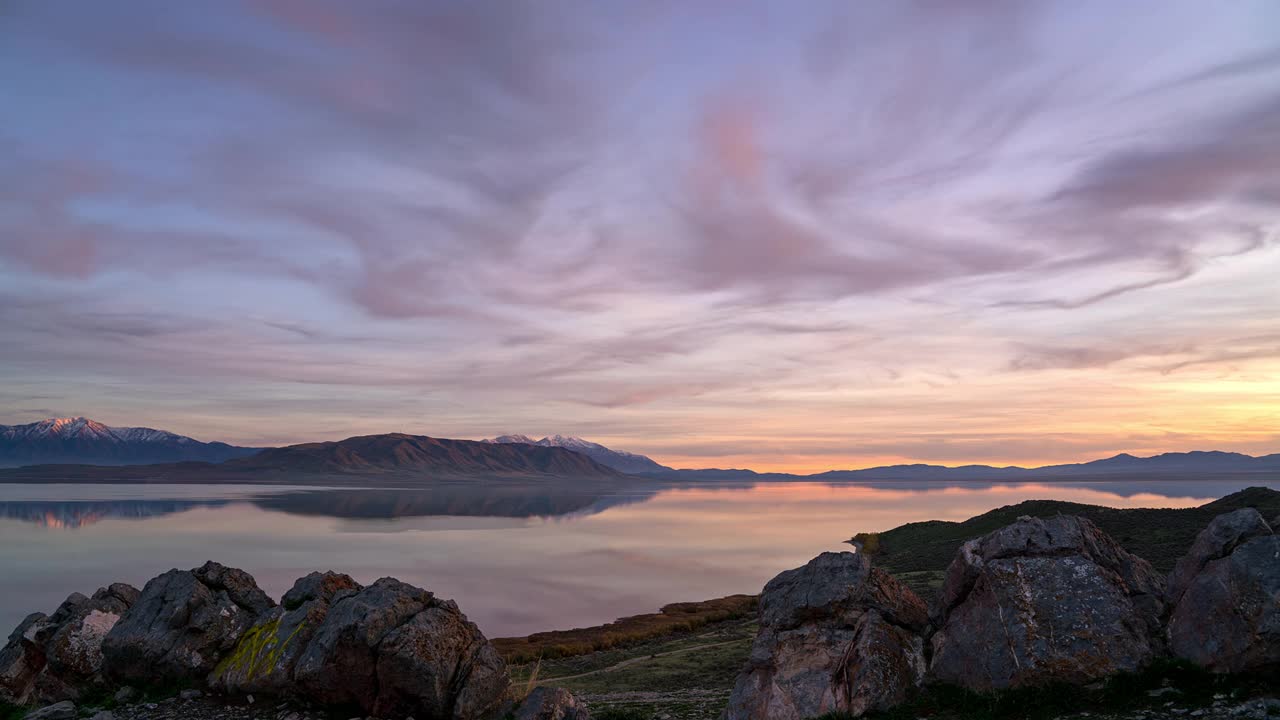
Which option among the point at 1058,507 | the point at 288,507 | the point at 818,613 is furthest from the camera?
the point at 288,507

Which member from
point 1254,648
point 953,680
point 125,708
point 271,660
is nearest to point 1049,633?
point 953,680

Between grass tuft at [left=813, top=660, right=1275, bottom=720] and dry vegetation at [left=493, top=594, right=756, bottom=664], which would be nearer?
grass tuft at [left=813, top=660, right=1275, bottom=720]

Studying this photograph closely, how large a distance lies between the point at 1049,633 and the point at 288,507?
189638 millimetres

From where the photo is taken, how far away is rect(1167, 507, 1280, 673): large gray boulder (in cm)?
1302

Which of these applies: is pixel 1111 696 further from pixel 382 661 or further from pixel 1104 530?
pixel 1104 530

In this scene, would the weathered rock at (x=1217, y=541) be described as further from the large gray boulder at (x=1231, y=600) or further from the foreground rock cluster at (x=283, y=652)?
the foreground rock cluster at (x=283, y=652)

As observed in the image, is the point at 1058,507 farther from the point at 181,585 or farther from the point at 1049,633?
the point at 181,585

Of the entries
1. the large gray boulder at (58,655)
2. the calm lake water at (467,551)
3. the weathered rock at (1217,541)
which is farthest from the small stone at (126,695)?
the calm lake water at (467,551)

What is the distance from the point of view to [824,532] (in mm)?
119562

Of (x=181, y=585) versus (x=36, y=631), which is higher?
(x=181, y=585)

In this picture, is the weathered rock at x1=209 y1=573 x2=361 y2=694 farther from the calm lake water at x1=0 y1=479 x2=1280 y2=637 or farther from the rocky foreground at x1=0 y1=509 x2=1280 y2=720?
the calm lake water at x1=0 y1=479 x2=1280 y2=637

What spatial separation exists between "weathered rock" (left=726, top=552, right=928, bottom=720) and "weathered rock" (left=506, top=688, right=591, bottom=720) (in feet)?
10.5

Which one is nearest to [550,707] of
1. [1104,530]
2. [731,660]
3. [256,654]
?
[256,654]

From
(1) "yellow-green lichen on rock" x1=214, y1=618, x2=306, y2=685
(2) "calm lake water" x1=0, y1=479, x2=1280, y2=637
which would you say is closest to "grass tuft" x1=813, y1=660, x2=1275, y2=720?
(1) "yellow-green lichen on rock" x1=214, y1=618, x2=306, y2=685
